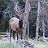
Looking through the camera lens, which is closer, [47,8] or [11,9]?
[47,8]

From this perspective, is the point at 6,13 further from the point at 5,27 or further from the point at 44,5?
the point at 44,5

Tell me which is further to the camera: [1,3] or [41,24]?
[1,3]

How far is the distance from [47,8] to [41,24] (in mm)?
1186

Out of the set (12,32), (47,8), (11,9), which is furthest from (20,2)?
(12,32)

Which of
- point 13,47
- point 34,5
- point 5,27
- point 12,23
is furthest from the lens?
point 5,27

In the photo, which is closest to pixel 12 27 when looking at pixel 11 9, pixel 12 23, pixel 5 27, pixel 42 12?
pixel 12 23

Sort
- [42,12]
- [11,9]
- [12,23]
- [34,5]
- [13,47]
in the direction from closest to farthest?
[13,47]
[12,23]
[42,12]
[34,5]
[11,9]

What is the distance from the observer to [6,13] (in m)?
18.4

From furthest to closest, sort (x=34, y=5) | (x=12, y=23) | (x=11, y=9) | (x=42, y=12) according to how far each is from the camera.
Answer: (x=11, y=9) < (x=34, y=5) < (x=42, y=12) < (x=12, y=23)

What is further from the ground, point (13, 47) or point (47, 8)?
point (47, 8)

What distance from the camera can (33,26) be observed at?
741 inches

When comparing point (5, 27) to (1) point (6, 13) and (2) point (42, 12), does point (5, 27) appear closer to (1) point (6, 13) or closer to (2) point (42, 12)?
(1) point (6, 13)

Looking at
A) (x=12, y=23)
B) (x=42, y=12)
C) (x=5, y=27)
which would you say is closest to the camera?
(x=12, y=23)

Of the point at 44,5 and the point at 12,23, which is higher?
the point at 44,5
